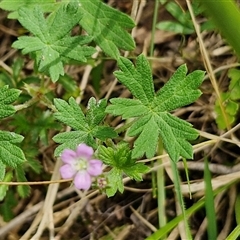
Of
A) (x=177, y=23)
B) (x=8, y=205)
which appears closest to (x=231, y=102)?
(x=177, y=23)

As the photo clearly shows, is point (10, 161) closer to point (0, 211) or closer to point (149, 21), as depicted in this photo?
point (0, 211)

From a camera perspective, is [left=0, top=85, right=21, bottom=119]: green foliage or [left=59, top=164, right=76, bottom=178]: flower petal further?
[left=0, top=85, right=21, bottom=119]: green foliage

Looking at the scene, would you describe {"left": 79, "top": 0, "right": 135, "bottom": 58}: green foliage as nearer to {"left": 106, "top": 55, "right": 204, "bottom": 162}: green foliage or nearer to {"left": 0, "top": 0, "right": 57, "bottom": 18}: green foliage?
{"left": 0, "top": 0, "right": 57, "bottom": 18}: green foliage

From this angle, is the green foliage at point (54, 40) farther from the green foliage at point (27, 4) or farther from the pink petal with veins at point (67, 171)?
the pink petal with veins at point (67, 171)

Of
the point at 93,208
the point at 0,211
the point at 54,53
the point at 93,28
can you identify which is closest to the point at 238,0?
the point at 93,28

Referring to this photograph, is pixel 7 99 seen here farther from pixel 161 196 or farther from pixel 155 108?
pixel 161 196

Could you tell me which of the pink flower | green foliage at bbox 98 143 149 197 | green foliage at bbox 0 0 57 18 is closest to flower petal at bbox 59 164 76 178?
the pink flower
